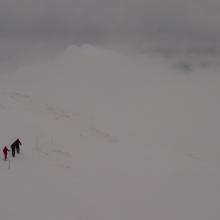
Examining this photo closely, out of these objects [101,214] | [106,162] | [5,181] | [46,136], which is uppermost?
[46,136]

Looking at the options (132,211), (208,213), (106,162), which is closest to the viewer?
(132,211)

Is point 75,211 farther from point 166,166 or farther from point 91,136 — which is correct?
point 91,136

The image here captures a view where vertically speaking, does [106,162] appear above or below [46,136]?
below

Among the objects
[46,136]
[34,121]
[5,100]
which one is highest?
[5,100]

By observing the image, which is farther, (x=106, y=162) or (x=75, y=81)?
(x=75, y=81)

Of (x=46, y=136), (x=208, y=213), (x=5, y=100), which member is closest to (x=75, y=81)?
(x=5, y=100)

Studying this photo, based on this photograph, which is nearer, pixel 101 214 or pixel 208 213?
pixel 101 214

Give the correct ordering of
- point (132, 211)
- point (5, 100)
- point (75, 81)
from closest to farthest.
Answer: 1. point (132, 211)
2. point (5, 100)
3. point (75, 81)

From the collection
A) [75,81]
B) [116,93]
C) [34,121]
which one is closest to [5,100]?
[34,121]

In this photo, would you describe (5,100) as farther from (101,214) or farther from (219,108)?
(219,108)
